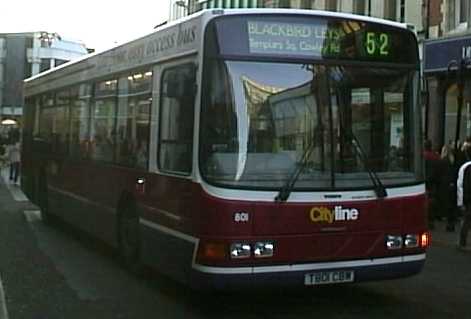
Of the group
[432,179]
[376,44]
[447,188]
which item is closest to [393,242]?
[376,44]

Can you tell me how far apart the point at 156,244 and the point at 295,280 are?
1.74m

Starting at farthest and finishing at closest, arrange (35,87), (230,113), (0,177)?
(0,177)
(35,87)
(230,113)

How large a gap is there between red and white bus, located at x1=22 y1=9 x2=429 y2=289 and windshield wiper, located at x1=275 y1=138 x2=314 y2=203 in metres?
0.01

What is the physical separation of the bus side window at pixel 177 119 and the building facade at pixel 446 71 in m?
14.9

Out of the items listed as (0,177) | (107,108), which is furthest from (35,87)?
(0,177)

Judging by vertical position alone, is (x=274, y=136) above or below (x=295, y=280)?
above

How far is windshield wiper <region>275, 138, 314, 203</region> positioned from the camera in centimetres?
778

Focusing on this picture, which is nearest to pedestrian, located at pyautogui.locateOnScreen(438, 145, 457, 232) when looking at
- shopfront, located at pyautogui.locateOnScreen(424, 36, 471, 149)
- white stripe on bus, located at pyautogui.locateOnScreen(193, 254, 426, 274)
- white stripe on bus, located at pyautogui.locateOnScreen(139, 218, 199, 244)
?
shopfront, located at pyautogui.locateOnScreen(424, 36, 471, 149)

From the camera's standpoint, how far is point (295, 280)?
26.0ft

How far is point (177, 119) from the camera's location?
27.9ft

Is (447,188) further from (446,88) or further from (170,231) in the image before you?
(170,231)

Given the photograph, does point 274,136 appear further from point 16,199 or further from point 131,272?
point 16,199

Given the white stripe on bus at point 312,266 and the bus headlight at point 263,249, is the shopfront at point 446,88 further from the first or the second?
the bus headlight at point 263,249

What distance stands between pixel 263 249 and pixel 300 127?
45.5 inches
